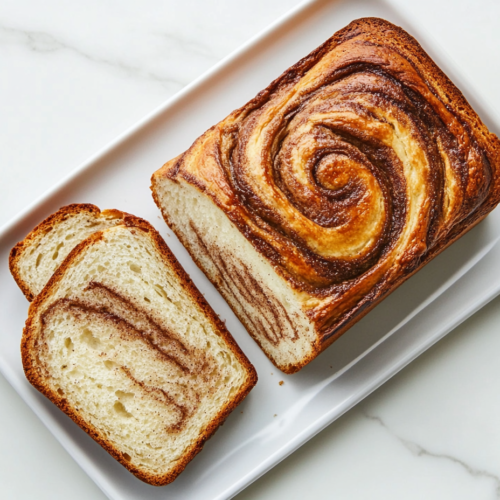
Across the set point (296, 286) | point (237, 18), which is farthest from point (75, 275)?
point (237, 18)

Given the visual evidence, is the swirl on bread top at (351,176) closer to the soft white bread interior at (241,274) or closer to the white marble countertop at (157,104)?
the soft white bread interior at (241,274)

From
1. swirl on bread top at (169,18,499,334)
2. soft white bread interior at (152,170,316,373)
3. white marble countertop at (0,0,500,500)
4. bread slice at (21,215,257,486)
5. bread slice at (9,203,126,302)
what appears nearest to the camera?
swirl on bread top at (169,18,499,334)

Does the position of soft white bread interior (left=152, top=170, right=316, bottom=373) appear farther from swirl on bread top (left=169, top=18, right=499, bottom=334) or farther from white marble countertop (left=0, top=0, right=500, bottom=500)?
white marble countertop (left=0, top=0, right=500, bottom=500)

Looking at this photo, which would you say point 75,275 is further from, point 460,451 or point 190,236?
point 460,451

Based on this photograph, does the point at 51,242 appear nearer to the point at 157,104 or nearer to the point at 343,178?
the point at 157,104

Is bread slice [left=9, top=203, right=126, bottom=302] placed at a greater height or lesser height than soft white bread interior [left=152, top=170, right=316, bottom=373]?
greater

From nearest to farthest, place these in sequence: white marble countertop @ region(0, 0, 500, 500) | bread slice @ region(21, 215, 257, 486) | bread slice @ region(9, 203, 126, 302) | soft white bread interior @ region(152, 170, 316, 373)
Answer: soft white bread interior @ region(152, 170, 316, 373)
bread slice @ region(21, 215, 257, 486)
bread slice @ region(9, 203, 126, 302)
white marble countertop @ region(0, 0, 500, 500)

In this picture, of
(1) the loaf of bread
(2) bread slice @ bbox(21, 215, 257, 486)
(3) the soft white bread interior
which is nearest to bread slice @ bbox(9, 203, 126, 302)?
(2) bread slice @ bbox(21, 215, 257, 486)
